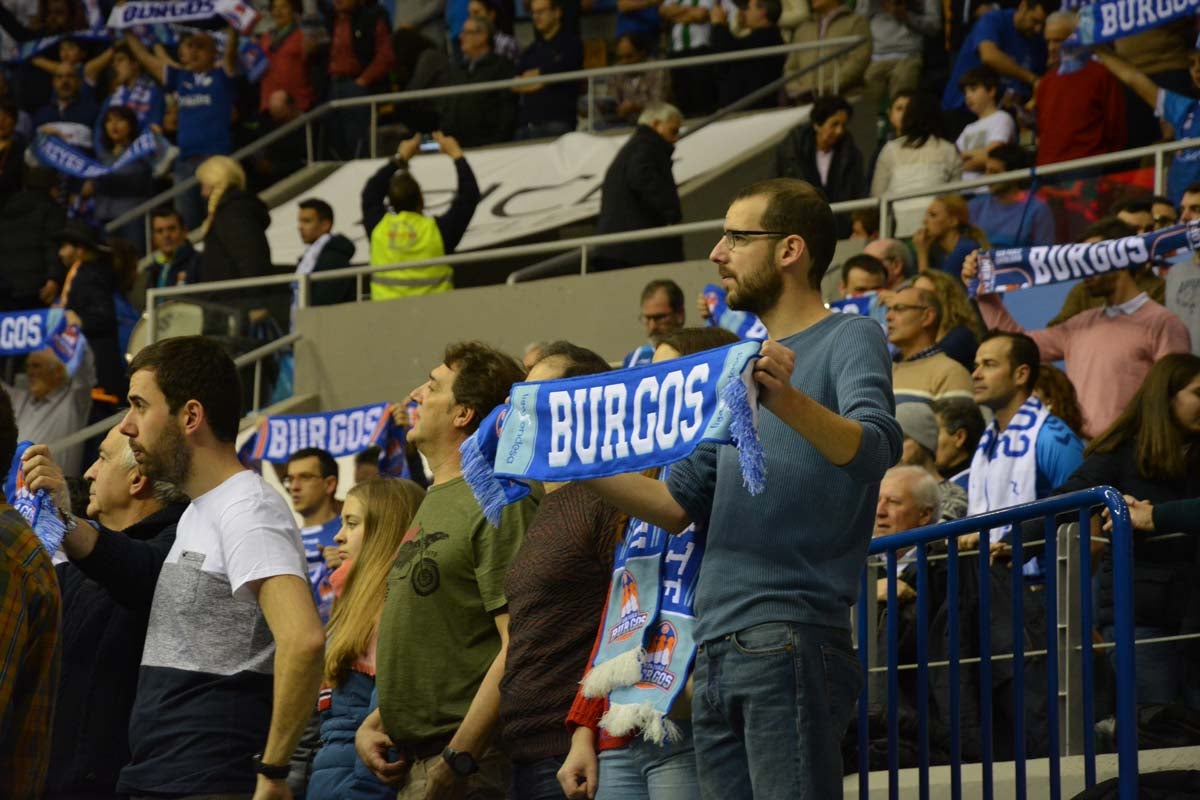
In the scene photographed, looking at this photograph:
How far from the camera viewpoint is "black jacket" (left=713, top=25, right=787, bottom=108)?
15.7 meters

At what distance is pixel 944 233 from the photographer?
35.8ft

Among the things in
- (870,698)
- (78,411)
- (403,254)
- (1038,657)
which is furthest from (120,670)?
(403,254)

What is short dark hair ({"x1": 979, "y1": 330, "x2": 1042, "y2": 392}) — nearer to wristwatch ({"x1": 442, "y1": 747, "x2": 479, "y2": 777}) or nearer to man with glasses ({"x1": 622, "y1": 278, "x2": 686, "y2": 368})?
man with glasses ({"x1": 622, "y1": 278, "x2": 686, "y2": 368})

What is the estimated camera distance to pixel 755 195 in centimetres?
460

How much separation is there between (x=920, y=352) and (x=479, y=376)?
3795 mm

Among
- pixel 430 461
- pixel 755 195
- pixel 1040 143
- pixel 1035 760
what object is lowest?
pixel 1035 760

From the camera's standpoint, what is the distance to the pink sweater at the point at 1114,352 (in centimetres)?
895

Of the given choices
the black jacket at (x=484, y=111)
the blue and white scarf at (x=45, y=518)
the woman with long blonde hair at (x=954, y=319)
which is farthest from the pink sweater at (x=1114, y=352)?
the black jacket at (x=484, y=111)

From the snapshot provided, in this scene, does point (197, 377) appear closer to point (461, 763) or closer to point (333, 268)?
point (461, 763)

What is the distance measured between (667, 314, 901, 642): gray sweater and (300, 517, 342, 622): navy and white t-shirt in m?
3.93

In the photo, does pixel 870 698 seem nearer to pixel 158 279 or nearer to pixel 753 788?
pixel 753 788

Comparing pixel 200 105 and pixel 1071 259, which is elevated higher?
pixel 200 105

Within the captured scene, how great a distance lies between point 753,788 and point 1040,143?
28.2 feet

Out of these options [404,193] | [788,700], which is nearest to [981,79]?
[404,193]
